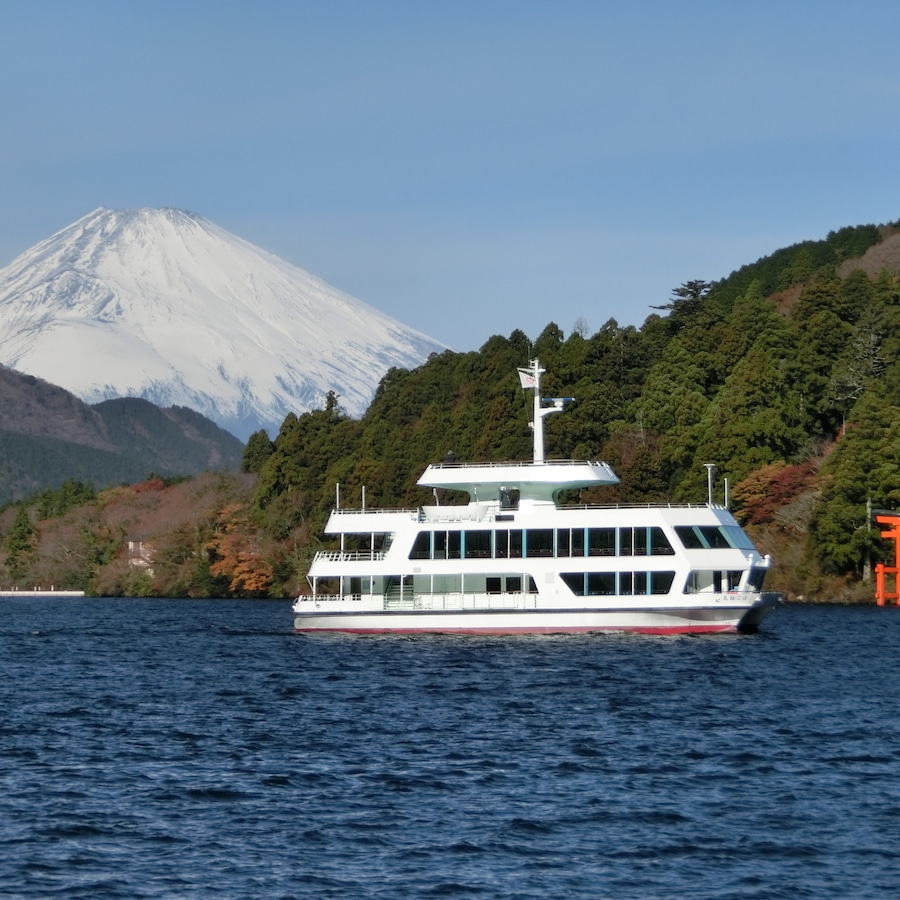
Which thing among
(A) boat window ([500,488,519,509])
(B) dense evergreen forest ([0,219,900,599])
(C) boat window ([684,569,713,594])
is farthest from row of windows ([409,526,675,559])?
(B) dense evergreen forest ([0,219,900,599])

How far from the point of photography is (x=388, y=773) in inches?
1006

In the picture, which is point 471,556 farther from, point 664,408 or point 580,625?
point 664,408

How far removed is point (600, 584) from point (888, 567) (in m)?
28.9

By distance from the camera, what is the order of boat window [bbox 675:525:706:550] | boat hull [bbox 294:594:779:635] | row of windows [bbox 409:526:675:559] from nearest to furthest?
boat hull [bbox 294:594:779:635] < boat window [bbox 675:525:706:550] < row of windows [bbox 409:526:675:559]

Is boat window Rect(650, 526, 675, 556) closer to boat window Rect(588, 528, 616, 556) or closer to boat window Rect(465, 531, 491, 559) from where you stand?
boat window Rect(588, 528, 616, 556)

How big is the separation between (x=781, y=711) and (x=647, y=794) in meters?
9.55

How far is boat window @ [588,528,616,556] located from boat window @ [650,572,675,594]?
4.60 feet

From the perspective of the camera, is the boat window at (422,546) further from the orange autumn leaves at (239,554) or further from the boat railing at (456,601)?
the orange autumn leaves at (239,554)

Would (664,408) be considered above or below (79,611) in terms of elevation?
above

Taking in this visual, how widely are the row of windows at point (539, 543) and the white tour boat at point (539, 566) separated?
0.10 feet

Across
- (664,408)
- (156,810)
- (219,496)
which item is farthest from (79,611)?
(156,810)

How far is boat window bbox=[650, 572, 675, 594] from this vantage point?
48656mm

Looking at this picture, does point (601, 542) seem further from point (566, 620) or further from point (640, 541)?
point (566, 620)

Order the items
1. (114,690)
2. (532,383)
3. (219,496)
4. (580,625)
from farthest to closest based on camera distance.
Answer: (219,496), (532,383), (580,625), (114,690)
